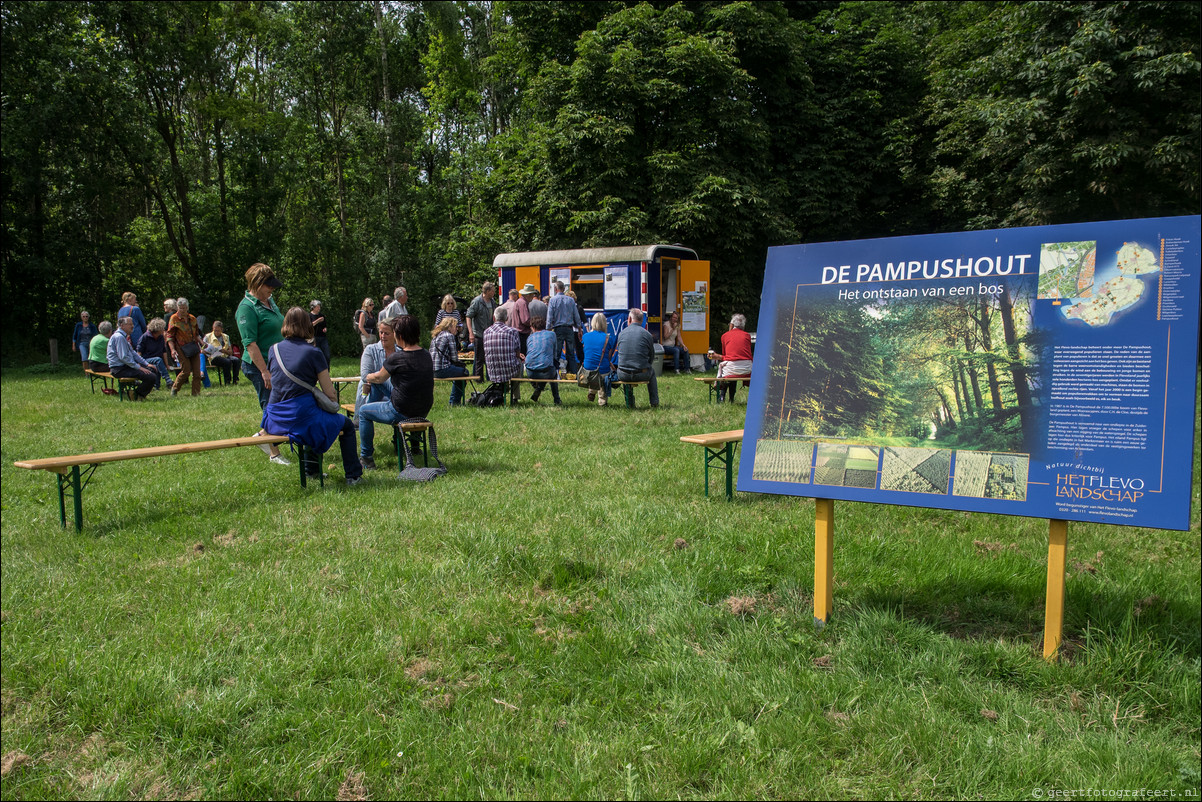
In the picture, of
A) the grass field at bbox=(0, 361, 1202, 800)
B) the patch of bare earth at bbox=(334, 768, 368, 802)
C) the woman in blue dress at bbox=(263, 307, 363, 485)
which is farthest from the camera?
the woman in blue dress at bbox=(263, 307, 363, 485)

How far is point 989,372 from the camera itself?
3.36m

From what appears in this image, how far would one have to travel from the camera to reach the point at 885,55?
27.7 m

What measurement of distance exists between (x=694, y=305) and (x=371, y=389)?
11921 mm

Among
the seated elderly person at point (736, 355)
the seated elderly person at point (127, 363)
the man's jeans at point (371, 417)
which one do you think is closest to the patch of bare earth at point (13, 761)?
the man's jeans at point (371, 417)

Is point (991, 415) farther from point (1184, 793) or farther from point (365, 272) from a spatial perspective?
point (365, 272)

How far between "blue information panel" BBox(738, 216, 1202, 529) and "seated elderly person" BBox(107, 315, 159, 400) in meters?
13.0

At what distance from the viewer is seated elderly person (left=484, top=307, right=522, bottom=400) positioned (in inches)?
468

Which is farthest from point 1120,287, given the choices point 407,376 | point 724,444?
point 407,376

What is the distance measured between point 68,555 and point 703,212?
19.3 meters

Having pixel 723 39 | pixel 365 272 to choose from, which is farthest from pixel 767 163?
pixel 365 272

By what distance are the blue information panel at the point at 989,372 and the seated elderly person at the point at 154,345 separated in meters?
14.8

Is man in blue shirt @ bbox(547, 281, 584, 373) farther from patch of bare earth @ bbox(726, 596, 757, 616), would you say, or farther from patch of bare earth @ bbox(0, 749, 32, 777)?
patch of bare earth @ bbox(0, 749, 32, 777)

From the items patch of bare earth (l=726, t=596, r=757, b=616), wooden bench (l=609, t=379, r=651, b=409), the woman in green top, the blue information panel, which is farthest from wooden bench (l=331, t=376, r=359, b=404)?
the blue information panel

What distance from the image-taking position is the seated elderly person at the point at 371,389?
7.80m
